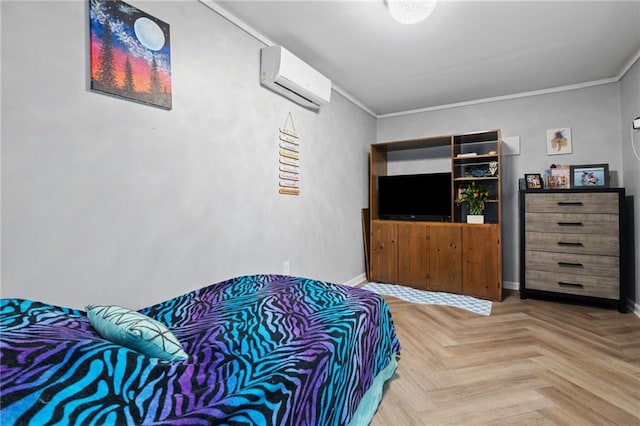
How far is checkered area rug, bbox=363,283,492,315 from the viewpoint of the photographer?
306 centimetres

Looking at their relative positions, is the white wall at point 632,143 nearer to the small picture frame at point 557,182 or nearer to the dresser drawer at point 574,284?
the dresser drawer at point 574,284

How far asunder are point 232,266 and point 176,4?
1.72m

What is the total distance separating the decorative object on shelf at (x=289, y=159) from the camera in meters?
2.67

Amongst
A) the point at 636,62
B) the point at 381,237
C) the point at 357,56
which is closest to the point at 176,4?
the point at 357,56

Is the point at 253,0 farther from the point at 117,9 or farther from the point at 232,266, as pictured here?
the point at 232,266

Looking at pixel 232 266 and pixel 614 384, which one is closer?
pixel 614 384

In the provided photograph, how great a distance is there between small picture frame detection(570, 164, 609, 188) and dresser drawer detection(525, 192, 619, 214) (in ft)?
1.00

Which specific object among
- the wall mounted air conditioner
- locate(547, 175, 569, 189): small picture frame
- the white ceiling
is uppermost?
the white ceiling

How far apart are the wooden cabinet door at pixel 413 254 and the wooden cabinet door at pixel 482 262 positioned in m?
0.43

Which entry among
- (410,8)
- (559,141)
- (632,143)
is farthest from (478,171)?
(410,8)

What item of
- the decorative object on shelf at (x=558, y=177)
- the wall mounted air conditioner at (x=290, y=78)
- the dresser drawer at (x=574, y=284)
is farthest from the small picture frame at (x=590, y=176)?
the wall mounted air conditioner at (x=290, y=78)

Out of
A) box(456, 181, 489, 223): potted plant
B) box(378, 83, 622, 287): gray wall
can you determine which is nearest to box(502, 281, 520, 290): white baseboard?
box(378, 83, 622, 287): gray wall

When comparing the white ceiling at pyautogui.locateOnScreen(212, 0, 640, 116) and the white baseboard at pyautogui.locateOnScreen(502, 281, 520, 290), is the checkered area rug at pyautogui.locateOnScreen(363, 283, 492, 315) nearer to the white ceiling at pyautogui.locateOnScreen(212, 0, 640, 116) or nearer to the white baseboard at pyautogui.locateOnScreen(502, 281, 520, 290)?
the white baseboard at pyautogui.locateOnScreen(502, 281, 520, 290)

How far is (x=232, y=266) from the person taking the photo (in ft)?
7.29
